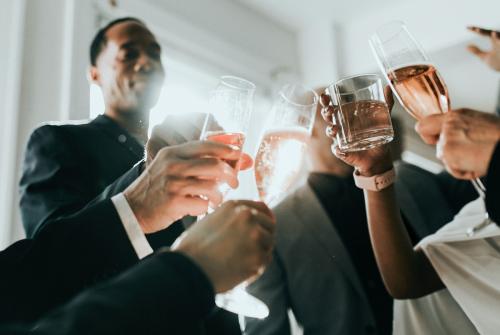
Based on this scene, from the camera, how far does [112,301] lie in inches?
17.5

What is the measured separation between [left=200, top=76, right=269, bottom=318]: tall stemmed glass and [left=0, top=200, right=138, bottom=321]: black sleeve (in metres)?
0.15

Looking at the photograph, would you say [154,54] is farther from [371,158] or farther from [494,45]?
[494,45]

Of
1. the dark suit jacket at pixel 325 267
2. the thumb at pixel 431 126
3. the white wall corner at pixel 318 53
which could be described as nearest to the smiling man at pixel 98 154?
the thumb at pixel 431 126

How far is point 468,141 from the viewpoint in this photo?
690 millimetres

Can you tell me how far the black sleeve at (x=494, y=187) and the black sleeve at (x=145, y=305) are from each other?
41 centimetres

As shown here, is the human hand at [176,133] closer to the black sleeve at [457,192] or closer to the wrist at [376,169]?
the wrist at [376,169]

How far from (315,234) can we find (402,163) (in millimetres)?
384

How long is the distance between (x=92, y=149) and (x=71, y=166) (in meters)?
0.05

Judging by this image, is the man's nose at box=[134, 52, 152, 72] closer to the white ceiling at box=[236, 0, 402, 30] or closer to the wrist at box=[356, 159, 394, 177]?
the wrist at box=[356, 159, 394, 177]

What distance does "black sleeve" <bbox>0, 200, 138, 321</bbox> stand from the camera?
68cm

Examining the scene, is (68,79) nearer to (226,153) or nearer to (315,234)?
(315,234)

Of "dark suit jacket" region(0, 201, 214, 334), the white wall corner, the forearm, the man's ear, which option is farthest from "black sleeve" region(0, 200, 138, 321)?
the white wall corner

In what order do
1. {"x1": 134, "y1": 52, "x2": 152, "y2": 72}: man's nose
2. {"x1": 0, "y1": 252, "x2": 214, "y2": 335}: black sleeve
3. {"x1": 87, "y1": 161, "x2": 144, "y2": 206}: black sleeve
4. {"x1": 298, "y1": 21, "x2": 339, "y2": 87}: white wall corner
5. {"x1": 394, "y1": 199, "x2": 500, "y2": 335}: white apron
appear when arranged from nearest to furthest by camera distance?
{"x1": 0, "y1": 252, "x2": 214, "y2": 335}: black sleeve, {"x1": 87, "y1": 161, "x2": 144, "y2": 206}: black sleeve, {"x1": 394, "y1": 199, "x2": 500, "y2": 335}: white apron, {"x1": 134, "y1": 52, "x2": 152, "y2": 72}: man's nose, {"x1": 298, "y1": 21, "x2": 339, "y2": 87}: white wall corner

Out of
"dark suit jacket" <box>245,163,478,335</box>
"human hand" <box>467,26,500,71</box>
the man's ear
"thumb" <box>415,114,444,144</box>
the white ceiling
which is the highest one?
the white ceiling
